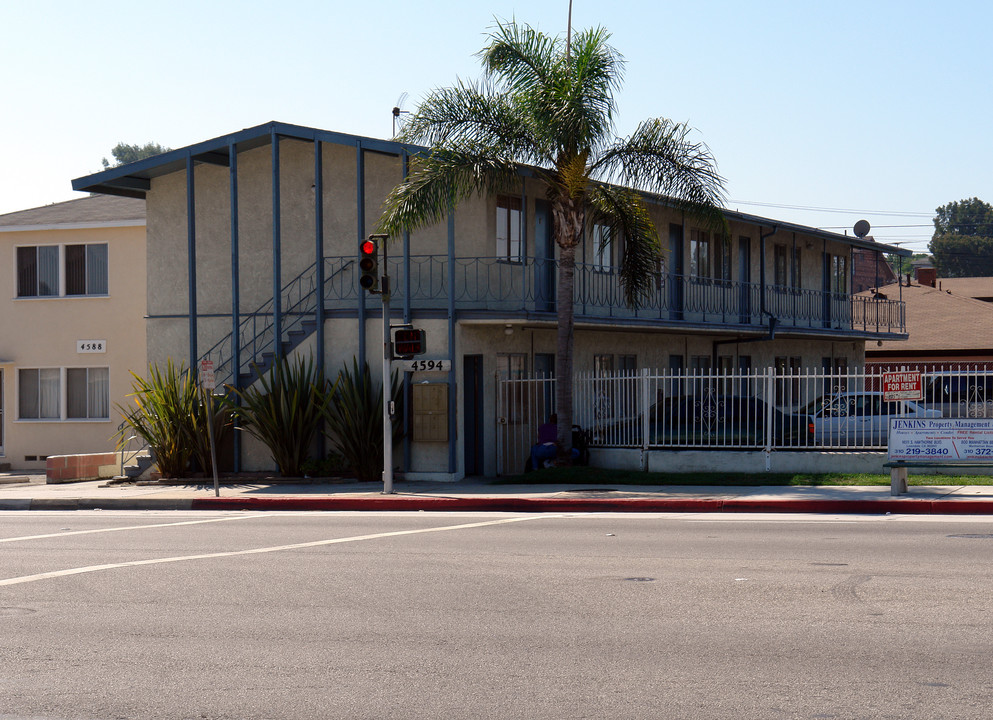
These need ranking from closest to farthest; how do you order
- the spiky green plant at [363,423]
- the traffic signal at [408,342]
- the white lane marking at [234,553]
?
the white lane marking at [234,553], the traffic signal at [408,342], the spiky green plant at [363,423]

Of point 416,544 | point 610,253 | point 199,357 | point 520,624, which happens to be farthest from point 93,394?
point 520,624

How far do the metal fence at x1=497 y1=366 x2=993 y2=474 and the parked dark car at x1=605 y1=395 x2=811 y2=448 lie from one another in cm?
2

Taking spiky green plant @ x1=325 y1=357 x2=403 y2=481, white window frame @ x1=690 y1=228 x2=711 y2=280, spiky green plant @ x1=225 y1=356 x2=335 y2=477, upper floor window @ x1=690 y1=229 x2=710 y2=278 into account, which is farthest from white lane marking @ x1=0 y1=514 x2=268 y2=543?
upper floor window @ x1=690 y1=229 x2=710 y2=278

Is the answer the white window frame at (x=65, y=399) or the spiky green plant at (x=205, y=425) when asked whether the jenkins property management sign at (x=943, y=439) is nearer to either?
the spiky green plant at (x=205, y=425)

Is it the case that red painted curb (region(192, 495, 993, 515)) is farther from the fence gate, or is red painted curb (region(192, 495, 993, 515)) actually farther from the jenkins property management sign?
the fence gate

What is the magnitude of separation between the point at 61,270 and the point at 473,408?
Answer: 1311 centimetres

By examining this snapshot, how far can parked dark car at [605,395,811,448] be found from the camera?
20.3m

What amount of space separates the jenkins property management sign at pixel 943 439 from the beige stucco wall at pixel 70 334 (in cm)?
1867

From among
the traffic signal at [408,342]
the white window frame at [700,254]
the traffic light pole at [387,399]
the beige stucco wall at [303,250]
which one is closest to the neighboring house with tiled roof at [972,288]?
the white window frame at [700,254]

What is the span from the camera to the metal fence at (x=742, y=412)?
65.5 feet

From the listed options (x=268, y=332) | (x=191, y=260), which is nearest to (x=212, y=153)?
(x=191, y=260)

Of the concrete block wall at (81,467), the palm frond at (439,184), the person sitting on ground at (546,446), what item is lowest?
the concrete block wall at (81,467)

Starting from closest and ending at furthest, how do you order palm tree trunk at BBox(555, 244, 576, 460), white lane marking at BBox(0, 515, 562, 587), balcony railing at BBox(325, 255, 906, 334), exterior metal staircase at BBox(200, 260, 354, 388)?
1. white lane marking at BBox(0, 515, 562, 587)
2. palm tree trunk at BBox(555, 244, 576, 460)
3. balcony railing at BBox(325, 255, 906, 334)
4. exterior metal staircase at BBox(200, 260, 354, 388)

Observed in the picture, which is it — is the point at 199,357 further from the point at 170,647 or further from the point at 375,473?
the point at 170,647
